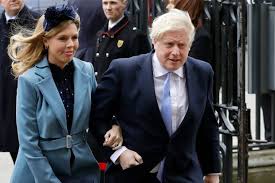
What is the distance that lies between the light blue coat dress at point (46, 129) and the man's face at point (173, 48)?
0.49 meters

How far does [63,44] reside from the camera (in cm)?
430

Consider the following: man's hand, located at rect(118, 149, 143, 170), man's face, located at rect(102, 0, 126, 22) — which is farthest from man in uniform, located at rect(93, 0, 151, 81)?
man's hand, located at rect(118, 149, 143, 170)

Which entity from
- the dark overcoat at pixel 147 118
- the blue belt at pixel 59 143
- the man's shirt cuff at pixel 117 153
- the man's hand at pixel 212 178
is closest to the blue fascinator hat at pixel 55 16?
the dark overcoat at pixel 147 118

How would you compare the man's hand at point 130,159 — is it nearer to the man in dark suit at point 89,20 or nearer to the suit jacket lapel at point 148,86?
the suit jacket lapel at point 148,86

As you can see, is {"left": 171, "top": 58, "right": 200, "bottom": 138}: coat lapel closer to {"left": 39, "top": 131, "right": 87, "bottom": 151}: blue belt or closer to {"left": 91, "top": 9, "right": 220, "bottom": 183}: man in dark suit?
{"left": 91, "top": 9, "right": 220, "bottom": 183}: man in dark suit

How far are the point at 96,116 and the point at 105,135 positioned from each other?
0.41 feet

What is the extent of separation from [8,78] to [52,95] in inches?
94.9

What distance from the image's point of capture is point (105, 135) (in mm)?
4297

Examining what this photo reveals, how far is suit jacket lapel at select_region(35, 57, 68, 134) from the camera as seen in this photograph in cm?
425

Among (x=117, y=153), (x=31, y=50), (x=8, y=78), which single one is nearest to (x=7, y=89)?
(x=8, y=78)

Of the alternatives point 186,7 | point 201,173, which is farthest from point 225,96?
point 201,173

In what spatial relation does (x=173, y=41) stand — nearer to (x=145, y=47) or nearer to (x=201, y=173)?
(x=201, y=173)

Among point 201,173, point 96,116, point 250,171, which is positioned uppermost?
point 96,116

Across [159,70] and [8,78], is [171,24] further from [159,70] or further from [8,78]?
[8,78]
